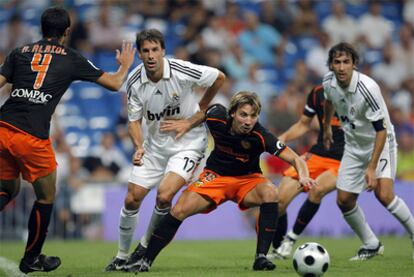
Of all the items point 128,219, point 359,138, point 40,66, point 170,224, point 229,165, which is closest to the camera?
point 40,66

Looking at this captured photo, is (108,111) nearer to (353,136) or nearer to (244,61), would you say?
(244,61)

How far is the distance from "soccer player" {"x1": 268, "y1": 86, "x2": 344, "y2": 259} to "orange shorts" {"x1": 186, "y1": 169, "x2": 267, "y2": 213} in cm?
167

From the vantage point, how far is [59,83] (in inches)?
328

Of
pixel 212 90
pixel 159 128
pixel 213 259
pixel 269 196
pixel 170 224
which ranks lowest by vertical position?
pixel 213 259

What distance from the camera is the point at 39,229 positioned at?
27.3 feet

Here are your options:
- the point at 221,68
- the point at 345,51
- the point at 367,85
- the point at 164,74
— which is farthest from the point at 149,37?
the point at 221,68

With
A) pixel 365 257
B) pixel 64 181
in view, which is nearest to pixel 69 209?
pixel 64 181

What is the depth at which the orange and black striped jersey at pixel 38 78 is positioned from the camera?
823 cm

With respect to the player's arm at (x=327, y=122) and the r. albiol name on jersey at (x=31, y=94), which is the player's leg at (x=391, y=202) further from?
the r. albiol name on jersey at (x=31, y=94)

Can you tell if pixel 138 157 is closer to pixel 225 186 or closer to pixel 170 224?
pixel 170 224

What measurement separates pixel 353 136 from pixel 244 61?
9629mm

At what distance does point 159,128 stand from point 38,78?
1564 mm

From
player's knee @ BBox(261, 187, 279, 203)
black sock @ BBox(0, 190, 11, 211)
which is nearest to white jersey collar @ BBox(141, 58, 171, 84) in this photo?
player's knee @ BBox(261, 187, 279, 203)

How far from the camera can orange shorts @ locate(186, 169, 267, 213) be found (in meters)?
8.75
